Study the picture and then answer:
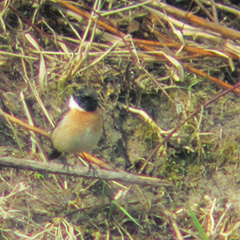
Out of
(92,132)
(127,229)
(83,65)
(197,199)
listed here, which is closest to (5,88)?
(83,65)

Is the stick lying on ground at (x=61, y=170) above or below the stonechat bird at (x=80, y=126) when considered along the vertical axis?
below

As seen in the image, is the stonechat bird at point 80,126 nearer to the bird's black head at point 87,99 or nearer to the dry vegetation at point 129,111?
the bird's black head at point 87,99

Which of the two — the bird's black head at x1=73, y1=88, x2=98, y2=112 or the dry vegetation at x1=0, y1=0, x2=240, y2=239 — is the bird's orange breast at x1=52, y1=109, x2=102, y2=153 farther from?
the dry vegetation at x1=0, y1=0, x2=240, y2=239

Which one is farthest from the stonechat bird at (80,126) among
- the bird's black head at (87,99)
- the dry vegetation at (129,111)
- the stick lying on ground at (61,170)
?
the dry vegetation at (129,111)

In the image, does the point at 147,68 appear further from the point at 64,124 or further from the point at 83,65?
the point at 64,124

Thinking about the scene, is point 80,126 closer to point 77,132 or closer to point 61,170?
point 77,132

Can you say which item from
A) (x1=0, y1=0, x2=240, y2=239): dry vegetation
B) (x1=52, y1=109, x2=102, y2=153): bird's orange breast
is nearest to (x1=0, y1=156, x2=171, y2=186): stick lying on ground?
(x1=52, y1=109, x2=102, y2=153): bird's orange breast
